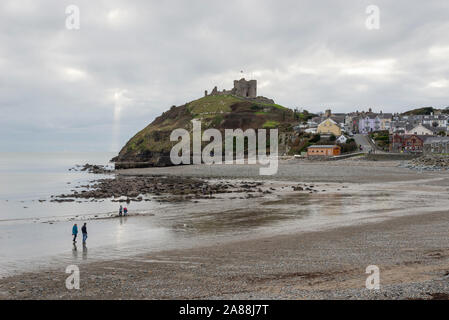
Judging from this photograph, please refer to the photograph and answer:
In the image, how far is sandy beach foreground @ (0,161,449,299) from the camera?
12688 millimetres

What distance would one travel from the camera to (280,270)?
51.4 feet

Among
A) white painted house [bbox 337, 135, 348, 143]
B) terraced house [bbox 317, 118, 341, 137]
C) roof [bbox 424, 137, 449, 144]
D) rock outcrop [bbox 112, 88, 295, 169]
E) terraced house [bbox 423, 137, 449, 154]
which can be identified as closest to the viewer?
terraced house [bbox 423, 137, 449, 154]

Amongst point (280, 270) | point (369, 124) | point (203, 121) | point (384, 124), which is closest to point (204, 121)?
point (203, 121)

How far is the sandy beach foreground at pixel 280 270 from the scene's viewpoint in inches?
500

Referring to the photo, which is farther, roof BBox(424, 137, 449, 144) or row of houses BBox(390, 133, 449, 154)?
row of houses BBox(390, 133, 449, 154)

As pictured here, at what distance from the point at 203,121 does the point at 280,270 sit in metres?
152

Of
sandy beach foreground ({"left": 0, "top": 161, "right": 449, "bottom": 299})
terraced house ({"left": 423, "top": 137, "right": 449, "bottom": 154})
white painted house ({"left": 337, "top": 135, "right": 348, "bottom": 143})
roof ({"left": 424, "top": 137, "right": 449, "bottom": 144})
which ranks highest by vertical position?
white painted house ({"left": 337, "top": 135, "right": 348, "bottom": 143})

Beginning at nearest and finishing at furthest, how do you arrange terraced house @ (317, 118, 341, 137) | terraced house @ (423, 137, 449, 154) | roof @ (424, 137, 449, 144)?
terraced house @ (423, 137, 449, 154) → roof @ (424, 137, 449, 144) → terraced house @ (317, 118, 341, 137)

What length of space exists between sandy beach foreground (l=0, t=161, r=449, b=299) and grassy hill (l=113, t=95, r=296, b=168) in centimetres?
9947

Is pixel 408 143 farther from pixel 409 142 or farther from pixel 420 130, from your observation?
pixel 420 130

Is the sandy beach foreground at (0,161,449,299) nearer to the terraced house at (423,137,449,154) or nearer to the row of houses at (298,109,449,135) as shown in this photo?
the terraced house at (423,137,449,154)

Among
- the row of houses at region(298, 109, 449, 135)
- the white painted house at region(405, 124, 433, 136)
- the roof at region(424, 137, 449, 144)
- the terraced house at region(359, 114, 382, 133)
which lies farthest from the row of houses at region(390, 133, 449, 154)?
the terraced house at region(359, 114, 382, 133)

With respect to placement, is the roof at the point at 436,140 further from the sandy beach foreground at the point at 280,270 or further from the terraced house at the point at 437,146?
the sandy beach foreground at the point at 280,270

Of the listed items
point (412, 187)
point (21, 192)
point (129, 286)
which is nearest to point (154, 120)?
point (21, 192)
